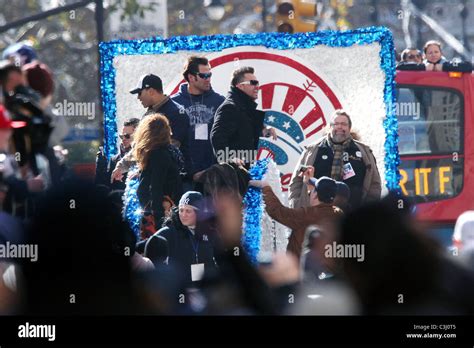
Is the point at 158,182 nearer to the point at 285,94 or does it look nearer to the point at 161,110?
the point at 161,110

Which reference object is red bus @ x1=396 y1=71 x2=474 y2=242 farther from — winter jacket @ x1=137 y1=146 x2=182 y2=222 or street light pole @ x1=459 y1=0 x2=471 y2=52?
winter jacket @ x1=137 y1=146 x2=182 y2=222

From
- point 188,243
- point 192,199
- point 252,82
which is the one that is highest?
point 252,82

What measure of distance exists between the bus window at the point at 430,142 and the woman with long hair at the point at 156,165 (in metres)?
1.13

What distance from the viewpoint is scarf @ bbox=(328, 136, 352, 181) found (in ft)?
17.6

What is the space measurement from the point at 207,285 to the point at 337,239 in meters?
0.68

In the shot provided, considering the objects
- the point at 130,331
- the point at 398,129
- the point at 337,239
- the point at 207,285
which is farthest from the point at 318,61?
the point at 130,331

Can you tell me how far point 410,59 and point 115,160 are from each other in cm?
156

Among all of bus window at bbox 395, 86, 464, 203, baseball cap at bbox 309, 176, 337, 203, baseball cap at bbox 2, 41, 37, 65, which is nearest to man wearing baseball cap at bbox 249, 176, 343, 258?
baseball cap at bbox 309, 176, 337, 203

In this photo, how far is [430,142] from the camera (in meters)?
5.73

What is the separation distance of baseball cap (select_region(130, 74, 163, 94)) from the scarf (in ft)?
2.87

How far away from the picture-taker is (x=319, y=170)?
5.38 meters

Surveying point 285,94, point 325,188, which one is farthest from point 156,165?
point 325,188

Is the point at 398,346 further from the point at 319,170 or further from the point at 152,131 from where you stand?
the point at 152,131

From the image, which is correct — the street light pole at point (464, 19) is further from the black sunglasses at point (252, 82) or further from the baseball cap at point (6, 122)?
the baseball cap at point (6, 122)
